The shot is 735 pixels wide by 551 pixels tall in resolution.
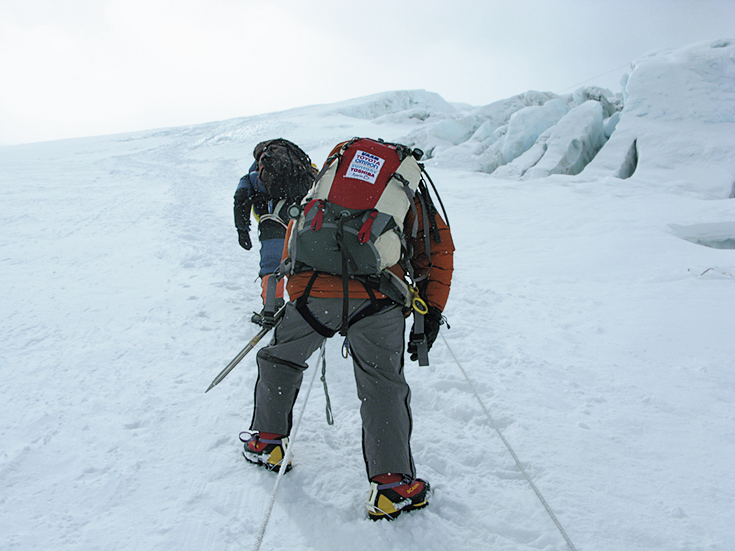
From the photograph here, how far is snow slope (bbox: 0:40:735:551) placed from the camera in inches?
70.3

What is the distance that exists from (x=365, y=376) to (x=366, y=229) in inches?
25.4

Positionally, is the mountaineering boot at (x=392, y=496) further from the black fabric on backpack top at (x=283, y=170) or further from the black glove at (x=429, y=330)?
the black fabric on backpack top at (x=283, y=170)

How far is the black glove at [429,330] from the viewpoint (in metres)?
2.01

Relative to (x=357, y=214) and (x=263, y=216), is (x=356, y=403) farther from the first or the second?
(x=263, y=216)

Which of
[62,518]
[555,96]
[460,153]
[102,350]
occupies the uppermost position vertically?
[555,96]

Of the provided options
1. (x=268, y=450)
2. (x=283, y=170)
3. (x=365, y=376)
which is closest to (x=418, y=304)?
(x=365, y=376)

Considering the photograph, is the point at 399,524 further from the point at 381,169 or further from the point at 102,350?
the point at 102,350

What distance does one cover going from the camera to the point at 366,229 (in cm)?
178

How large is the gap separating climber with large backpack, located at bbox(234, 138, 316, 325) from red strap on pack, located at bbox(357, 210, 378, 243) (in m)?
1.50

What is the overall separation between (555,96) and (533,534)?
2732 centimetres

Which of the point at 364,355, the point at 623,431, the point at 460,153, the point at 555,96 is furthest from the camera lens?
the point at 555,96

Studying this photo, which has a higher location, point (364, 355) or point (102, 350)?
point (364, 355)

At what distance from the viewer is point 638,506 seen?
191cm

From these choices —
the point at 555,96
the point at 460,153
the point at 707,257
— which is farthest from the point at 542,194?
the point at 555,96
